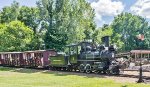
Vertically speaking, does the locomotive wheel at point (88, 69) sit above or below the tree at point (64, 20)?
below

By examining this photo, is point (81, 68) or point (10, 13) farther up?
point (10, 13)

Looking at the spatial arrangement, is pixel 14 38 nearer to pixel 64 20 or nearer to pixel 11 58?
pixel 64 20

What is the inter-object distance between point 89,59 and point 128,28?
77.7m

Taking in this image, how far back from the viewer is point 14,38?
62.1 m

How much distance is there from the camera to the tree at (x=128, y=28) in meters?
104

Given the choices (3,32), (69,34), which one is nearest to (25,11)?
(3,32)

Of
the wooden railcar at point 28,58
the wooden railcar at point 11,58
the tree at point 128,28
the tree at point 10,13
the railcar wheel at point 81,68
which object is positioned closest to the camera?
the railcar wheel at point 81,68

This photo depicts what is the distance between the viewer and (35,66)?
45.2 meters

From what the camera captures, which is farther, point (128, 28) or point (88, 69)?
point (128, 28)

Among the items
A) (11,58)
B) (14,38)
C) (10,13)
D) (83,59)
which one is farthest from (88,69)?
(10,13)

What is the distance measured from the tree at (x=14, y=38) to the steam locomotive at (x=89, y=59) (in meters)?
24.3

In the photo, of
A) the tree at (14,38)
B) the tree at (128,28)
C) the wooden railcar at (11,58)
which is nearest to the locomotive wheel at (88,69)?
the wooden railcar at (11,58)

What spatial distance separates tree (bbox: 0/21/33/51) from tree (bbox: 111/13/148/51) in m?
43.8

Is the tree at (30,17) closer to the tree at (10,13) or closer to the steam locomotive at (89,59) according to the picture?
the tree at (10,13)
